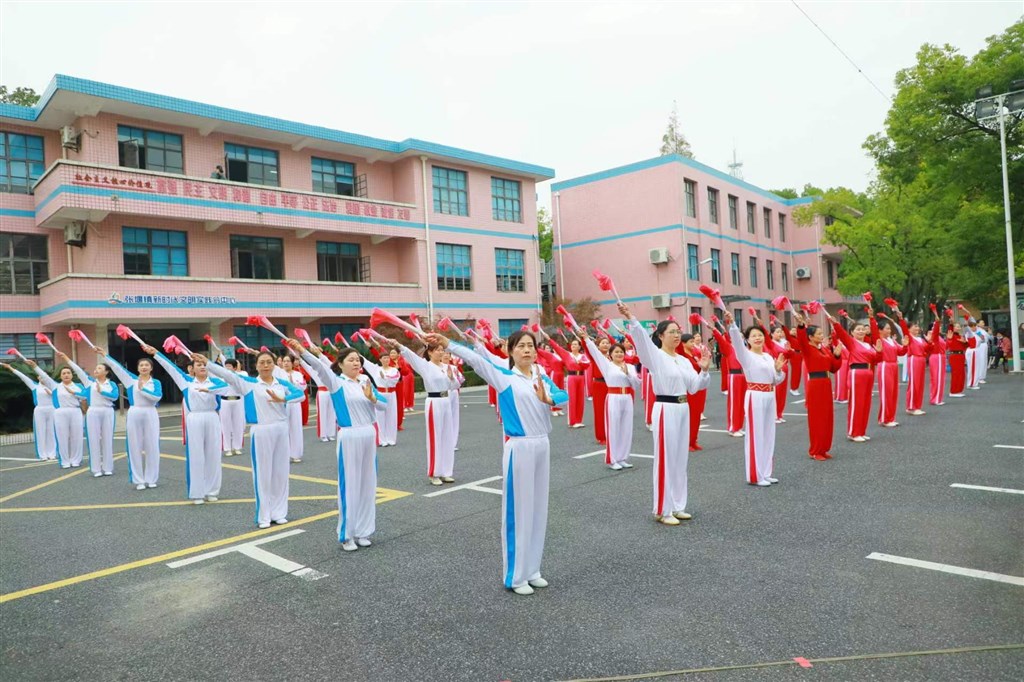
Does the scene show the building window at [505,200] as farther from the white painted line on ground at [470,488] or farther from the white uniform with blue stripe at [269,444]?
the white uniform with blue stripe at [269,444]

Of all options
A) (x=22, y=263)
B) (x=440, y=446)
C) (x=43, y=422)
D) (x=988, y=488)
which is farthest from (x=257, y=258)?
(x=988, y=488)

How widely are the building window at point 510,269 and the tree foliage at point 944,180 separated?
48.7 feet

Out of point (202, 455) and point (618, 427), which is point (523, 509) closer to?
point (618, 427)

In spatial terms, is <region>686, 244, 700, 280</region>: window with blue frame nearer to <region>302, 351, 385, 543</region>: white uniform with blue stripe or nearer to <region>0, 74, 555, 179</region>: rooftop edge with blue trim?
<region>0, 74, 555, 179</region>: rooftop edge with blue trim

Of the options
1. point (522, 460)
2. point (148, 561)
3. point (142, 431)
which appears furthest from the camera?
point (142, 431)

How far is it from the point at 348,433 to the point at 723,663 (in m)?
3.69

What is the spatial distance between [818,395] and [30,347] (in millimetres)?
22125

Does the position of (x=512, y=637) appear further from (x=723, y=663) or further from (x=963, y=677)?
(x=963, y=677)

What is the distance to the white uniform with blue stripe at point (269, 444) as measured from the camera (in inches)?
268

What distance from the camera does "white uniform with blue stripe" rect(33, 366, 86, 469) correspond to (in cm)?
1207

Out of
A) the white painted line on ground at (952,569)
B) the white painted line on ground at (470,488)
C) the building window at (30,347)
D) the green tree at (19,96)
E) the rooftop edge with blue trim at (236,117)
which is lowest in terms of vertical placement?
the white painted line on ground at (470,488)

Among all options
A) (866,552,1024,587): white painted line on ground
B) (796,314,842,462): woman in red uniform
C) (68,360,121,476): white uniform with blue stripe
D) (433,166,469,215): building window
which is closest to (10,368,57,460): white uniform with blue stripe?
(68,360,121,476): white uniform with blue stripe

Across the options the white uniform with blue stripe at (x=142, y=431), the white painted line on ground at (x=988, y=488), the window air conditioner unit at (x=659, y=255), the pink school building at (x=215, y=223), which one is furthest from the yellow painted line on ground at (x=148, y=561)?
the window air conditioner unit at (x=659, y=255)

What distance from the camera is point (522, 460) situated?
4797mm
